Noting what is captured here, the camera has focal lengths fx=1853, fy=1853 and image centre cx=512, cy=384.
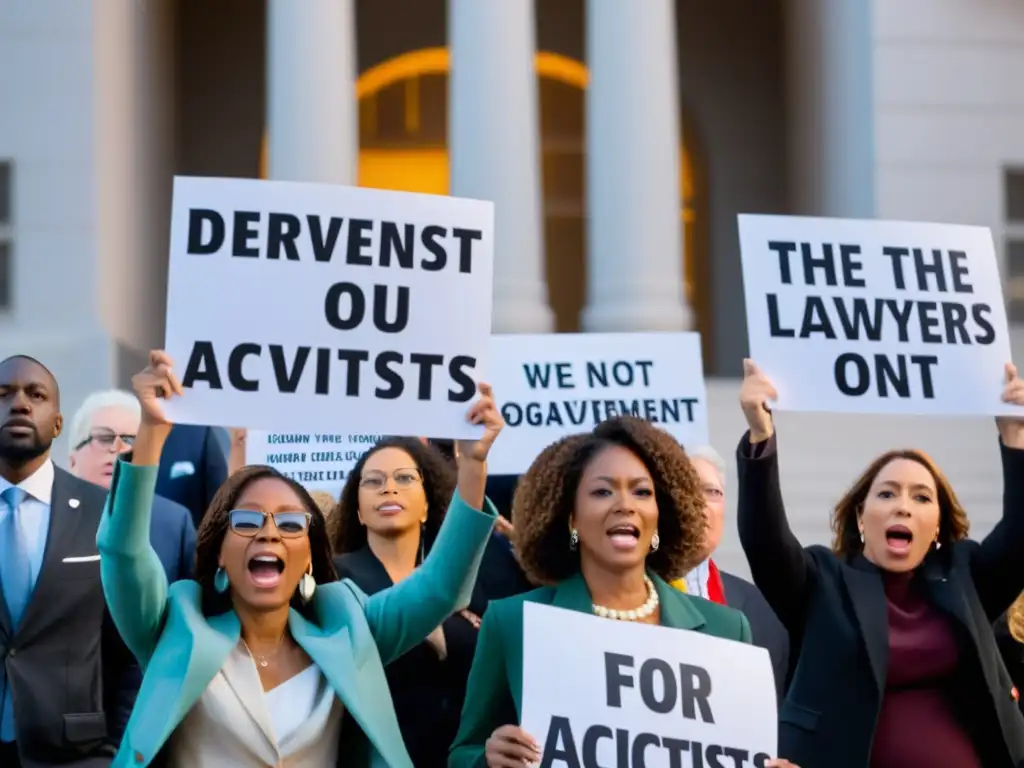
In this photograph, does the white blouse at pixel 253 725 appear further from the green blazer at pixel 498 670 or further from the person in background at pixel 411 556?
the person in background at pixel 411 556

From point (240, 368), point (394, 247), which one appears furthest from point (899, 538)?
point (240, 368)

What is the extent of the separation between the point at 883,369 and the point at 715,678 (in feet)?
6.61

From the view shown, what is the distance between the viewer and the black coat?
557 centimetres

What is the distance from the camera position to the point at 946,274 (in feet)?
21.5

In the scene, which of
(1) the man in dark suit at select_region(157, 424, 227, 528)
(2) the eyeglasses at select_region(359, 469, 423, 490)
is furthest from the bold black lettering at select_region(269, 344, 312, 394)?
(1) the man in dark suit at select_region(157, 424, 227, 528)

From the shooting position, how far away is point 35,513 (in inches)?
243

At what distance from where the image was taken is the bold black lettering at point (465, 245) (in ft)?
18.4

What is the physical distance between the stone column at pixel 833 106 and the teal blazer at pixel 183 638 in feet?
47.4

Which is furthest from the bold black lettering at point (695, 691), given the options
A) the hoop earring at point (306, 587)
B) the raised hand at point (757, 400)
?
the raised hand at point (757, 400)

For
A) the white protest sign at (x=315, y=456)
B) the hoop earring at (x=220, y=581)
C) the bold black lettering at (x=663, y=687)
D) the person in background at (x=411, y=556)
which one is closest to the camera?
the bold black lettering at (x=663, y=687)

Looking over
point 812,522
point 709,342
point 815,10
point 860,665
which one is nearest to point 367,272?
point 860,665

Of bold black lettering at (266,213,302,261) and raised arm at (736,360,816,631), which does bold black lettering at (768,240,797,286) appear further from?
bold black lettering at (266,213,302,261)

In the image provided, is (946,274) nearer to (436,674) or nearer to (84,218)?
(436,674)

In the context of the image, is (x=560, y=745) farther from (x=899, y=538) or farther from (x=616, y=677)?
(x=899, y=538)
